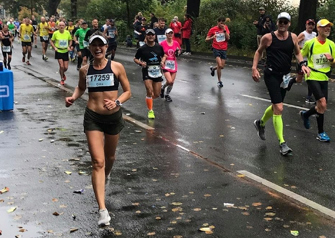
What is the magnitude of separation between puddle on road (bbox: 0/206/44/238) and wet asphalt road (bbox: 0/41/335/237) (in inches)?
0.4

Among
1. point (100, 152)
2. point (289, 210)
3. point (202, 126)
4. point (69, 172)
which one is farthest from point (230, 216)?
point (202, 126)

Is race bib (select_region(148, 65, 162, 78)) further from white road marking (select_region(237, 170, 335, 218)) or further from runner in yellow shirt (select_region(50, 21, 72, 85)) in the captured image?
runner in yellow shirt (select_region(50, 21, 72, 85))

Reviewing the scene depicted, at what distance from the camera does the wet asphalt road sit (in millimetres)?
5727

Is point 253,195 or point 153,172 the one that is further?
point 153,172

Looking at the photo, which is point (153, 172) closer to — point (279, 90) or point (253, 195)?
point (253, 195)

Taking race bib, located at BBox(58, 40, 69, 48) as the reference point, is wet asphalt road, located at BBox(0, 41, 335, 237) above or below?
below

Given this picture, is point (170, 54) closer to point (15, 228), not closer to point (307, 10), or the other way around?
point (15, 228)

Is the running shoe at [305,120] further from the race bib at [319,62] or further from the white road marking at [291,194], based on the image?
the white road marking at [291,194]

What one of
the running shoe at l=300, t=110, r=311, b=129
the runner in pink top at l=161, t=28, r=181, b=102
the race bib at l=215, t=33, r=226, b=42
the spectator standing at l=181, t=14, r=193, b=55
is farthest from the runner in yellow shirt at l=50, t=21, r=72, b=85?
the spectator standing at l=181, t=14, r=193, b=55

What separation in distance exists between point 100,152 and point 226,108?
24.1 ft

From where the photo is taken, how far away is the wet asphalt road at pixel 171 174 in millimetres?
5727

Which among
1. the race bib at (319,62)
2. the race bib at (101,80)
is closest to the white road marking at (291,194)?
the race bib at (101,80)

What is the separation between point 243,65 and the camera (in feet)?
78.0

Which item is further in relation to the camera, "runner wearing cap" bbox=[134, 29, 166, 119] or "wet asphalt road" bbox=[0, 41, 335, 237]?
"runner wearing cap" bbox=[134, 29, 166, 119]
